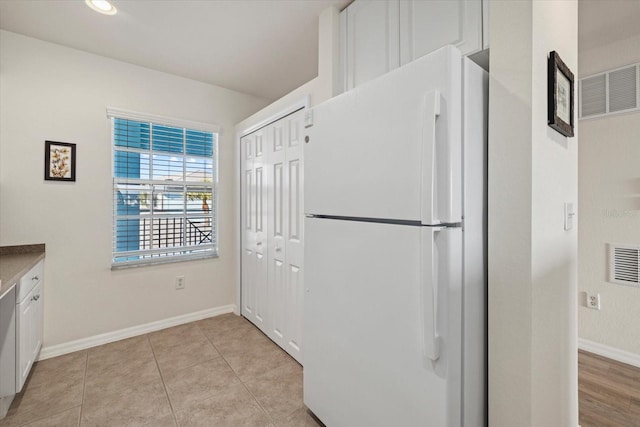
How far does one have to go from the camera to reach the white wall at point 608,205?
2393 millimetres

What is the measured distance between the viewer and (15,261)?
6.92 feet

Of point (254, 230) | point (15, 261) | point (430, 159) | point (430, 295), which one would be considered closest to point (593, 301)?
point (430, 295)

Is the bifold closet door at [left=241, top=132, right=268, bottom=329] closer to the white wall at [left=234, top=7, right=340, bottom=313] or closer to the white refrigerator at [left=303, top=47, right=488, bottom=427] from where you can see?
the white wall at [left=234, top=7, right=340, bottom=313]

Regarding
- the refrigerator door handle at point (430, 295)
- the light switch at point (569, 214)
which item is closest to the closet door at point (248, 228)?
the refrigerator door handle at point (430, 295)

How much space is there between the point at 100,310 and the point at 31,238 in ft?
2.68

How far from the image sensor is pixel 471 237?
45.1 inches

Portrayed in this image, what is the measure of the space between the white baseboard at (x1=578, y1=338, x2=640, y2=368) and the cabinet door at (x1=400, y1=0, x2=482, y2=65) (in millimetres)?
2762

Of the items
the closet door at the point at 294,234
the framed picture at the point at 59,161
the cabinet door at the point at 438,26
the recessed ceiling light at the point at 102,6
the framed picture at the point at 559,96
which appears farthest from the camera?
the framed picture at the point at 59,161

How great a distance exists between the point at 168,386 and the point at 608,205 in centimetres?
369

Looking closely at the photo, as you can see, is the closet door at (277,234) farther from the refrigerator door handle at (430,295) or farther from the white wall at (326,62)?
the refrigerator door handle at (430,295)

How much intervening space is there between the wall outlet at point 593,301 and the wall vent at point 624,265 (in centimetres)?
19

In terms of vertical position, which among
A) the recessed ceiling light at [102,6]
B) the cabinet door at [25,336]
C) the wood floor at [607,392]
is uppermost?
the recessed ceiling light at [102,6]

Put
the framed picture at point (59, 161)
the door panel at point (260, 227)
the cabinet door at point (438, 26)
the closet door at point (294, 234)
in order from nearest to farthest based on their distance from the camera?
the cabinet door at point (438, 26)
the closet door at point (294, 234)
the framed picture at point (59, 161)
the door panel at point (260, 227)

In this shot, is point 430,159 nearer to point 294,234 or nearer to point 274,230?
point 294,234
